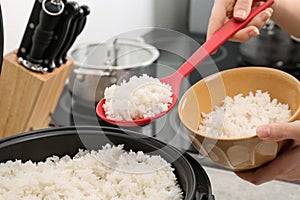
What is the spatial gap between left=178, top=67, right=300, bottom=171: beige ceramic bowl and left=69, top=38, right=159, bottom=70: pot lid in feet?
1.71

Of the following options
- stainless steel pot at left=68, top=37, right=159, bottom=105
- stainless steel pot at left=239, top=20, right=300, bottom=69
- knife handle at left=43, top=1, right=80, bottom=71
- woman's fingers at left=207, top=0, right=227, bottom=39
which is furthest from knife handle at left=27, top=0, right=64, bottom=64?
stainless steel pot at left=239, top=20, right=300, bottom=69

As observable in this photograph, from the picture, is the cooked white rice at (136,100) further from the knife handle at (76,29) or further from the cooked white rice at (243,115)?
the knife handle at (76,29)

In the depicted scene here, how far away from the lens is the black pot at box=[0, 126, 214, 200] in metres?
0.87

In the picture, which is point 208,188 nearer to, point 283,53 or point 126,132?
point 126,132

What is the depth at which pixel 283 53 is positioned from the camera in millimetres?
1747

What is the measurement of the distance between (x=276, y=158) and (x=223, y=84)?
19 cm

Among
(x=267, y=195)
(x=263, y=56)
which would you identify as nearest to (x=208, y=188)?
(x=267, y=195)

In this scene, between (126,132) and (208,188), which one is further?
(126,132)

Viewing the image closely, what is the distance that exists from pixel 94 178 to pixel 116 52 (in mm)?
765

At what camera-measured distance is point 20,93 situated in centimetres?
117

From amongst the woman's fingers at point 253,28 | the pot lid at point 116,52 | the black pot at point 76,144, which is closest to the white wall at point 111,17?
the pot lid at point 116,52

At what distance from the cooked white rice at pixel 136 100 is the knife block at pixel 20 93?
0.99 ft

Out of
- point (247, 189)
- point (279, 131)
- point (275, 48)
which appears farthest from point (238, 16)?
point (275, 48)

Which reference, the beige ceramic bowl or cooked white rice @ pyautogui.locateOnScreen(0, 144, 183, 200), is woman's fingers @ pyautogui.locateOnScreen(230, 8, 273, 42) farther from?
cooked white rice @ pyautogui.locateOnScreen(0, 144, 183, 200)
